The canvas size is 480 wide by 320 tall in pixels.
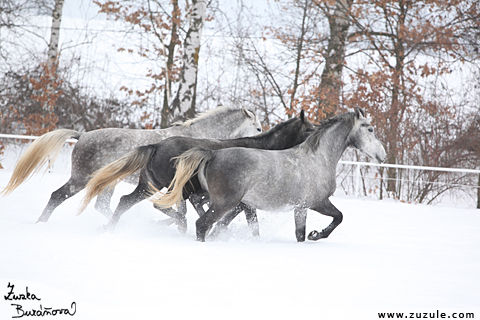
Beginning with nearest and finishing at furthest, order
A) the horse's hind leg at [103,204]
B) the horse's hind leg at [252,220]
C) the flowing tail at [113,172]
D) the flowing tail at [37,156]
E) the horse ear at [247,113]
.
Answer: the flowing tail at [113,172] < the horse's hind leg at [252,220] < the flowing tail at [37,156] < the horse's hind leg at [103,204] < the horse ear at [247,113]

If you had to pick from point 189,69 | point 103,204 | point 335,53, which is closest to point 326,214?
point 103,204

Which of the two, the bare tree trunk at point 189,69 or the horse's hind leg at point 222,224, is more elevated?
the bare tree trunk at point 189,69

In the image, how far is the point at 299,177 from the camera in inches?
163

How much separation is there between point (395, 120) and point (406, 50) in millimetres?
2572

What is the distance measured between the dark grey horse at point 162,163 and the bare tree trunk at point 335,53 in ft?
23.8

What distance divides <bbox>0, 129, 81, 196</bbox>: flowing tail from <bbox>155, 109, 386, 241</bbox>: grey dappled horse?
188 centimetres

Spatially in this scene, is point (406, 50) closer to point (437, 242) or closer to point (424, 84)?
point (424, 84)

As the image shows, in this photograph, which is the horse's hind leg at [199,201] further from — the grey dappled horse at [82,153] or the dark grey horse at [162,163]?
the grey dappled horse at [82,153]

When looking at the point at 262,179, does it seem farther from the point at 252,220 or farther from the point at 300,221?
the point at 252,220

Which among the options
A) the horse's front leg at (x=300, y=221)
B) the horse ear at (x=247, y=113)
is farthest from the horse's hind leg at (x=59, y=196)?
the horse's front leg at (x=300, y=221)

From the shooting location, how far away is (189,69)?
9977 millimetres

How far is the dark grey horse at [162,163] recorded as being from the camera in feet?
13.8

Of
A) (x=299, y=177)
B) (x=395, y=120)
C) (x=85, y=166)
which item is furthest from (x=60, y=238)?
(x=395, y=120)

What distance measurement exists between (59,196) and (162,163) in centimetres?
144
